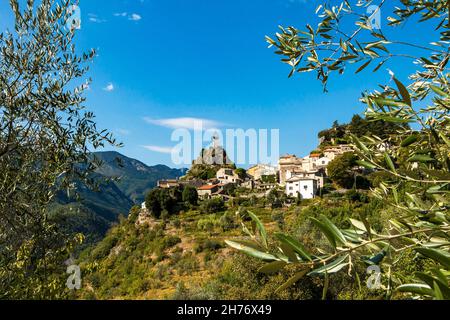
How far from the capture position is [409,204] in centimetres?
234

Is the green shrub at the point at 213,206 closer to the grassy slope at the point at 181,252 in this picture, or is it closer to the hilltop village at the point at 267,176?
the grassy slope at the point at 181,252

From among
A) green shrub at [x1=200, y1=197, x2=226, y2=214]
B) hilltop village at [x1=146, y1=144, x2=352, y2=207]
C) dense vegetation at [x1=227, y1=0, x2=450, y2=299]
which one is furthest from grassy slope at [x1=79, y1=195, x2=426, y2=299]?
dense vegetation at [x1=227, y1=0, x2=450, y2=299]

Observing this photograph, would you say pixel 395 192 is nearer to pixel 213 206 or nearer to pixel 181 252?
pixel 181 252

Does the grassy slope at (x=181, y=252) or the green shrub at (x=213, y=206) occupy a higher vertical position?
the green shrub at (x=213, y=206)

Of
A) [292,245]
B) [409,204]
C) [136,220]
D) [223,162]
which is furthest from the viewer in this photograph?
[223,162]

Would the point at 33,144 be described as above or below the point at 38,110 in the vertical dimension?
below

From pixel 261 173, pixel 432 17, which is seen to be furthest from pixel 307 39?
pixel 261 173

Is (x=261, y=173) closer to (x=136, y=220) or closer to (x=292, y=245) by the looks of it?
(x=136, y=220)

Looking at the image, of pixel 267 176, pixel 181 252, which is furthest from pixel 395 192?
pixel 267 176

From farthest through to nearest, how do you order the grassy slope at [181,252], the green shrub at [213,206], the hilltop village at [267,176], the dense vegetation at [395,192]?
the hilltop village at [267,176]
the green shrub at [213,206]
the grassy slope at [181,252]
the dense vegetation at [395,192]

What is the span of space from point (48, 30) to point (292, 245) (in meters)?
4.81

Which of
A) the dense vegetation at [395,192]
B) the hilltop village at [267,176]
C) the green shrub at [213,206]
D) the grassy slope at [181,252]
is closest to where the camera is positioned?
the dense vegetation at [395,192]

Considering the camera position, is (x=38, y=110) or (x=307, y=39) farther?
(x=38, y=110)

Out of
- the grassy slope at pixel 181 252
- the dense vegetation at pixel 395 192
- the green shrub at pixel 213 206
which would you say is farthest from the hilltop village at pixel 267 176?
the dense vegetation at pixel 395 192
